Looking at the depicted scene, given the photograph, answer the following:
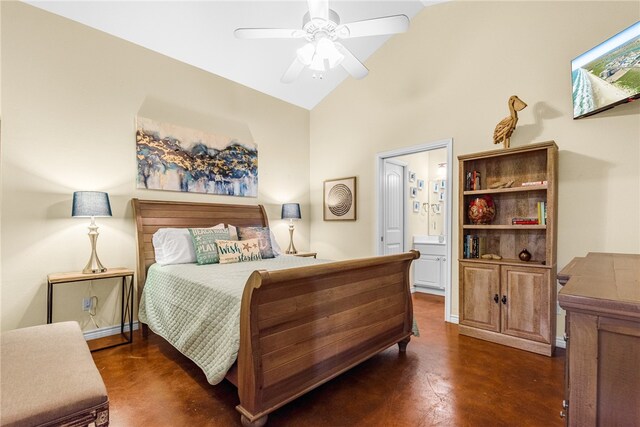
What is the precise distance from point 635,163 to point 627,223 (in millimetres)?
492

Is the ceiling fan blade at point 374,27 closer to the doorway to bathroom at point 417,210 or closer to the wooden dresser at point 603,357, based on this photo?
the doorway to bathroom at point 417,210

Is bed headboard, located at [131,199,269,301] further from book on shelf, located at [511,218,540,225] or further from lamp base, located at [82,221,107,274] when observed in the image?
book on shelf, located at [511,218,540,225]

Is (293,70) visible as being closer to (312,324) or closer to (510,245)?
(312,324)

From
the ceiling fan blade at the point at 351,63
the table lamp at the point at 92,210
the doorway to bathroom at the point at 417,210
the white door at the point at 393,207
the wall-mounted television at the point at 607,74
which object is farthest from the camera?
the white door at the point at 393,207

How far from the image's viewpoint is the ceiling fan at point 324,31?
210 centimetres

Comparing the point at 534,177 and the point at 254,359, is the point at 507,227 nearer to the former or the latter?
the point at 534,177

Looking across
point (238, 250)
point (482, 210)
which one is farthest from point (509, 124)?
point (238, 250)

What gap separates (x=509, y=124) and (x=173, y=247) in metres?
3.54

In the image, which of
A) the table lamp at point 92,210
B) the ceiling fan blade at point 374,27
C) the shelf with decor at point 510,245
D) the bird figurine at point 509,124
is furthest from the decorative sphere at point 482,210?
the table lamp at point 92,210

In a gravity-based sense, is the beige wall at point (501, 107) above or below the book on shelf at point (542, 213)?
above

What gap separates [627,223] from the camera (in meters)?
2.48

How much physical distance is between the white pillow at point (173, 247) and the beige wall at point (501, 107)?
228 cm

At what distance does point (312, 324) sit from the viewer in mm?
1856

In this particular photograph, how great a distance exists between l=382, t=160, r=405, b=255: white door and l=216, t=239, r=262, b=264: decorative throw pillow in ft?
6.32
